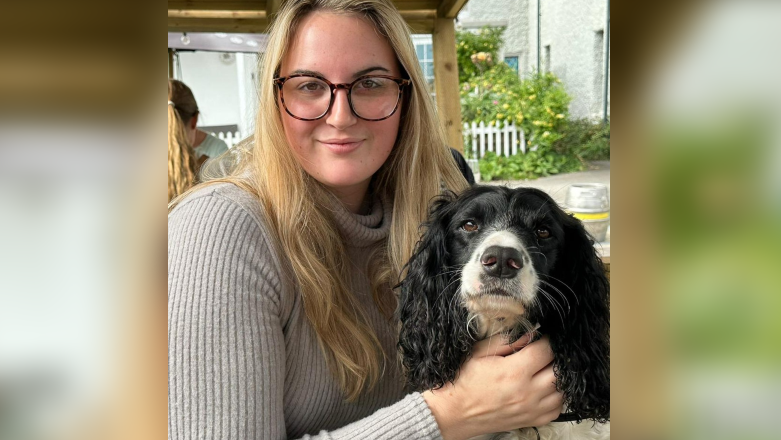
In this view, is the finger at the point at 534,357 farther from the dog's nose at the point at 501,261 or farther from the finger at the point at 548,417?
the dog's nose at the point at 501,261

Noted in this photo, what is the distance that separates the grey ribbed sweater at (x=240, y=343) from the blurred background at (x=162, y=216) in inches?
41.2

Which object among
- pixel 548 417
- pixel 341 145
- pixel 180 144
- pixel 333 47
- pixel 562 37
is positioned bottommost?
pixel 548 417

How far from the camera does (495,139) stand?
5312mm

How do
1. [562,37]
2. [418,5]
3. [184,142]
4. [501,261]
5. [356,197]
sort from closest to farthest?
[501,261]
[356,197]
[418,5]
[562,37]
[184,142]

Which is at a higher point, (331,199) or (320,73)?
(320,73)

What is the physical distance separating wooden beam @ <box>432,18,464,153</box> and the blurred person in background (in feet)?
4.80

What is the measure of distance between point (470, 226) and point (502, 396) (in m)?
0.45

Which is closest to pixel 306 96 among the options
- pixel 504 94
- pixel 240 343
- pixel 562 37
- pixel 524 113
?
pixel 240 343

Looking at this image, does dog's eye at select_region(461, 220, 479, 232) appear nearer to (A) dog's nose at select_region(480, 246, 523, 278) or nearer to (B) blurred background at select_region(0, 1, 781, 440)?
(A) dog's nose at select_region(480, 246, 523, 278)

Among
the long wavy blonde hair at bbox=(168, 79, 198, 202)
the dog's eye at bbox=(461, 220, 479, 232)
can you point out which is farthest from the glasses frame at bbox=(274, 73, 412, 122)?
the long wavy blonde hair at bbox=(168, 79, 198, 202)

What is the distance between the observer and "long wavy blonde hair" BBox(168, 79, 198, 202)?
4.28 metres

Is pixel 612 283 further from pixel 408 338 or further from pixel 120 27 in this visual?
pixel 408 338

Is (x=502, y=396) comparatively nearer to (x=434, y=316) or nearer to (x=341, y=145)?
(x=434, y=316)

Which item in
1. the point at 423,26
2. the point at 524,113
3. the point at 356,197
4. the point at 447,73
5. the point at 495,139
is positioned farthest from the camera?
the point at 495,139
